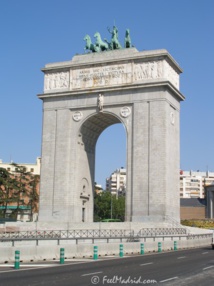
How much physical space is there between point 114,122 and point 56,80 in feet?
28.1

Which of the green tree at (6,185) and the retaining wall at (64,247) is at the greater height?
the green tree at (6,185)

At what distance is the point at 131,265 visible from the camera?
21.8 m

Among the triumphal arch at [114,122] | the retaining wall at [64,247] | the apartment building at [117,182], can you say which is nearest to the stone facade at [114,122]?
the triumphal arch at [114,122]

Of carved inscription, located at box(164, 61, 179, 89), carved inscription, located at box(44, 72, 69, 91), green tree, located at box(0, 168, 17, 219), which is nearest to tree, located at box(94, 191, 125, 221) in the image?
green tree, located at box(0, 168, 17, 219)

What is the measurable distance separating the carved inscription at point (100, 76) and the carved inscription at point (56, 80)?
866mm

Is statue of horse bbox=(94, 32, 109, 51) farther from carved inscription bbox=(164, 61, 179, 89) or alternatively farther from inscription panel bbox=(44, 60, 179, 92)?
carved inscription bbox=(164, 61, 179, 89)

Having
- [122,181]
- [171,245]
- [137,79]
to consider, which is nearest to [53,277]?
[171,245]

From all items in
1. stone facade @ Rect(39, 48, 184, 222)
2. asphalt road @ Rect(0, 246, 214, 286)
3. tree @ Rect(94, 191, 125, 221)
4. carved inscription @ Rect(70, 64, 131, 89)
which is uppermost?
carved inscription @ Rect(70, 64, 131, 89)

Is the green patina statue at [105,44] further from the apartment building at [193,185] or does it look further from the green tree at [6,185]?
the apartment building at [193,185]

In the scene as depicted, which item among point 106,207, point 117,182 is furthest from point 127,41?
point 117,182

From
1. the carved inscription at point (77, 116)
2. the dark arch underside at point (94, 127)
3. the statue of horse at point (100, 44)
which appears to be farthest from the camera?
the statue of horse at point (100, 44)

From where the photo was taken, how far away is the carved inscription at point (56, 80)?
56125 millimetres

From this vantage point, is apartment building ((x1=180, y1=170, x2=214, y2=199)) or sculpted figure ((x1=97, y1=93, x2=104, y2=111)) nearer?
sculpted figure ((x1=97, y1=93, x2=104, y2=111))

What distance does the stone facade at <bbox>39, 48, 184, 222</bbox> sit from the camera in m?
50.2
